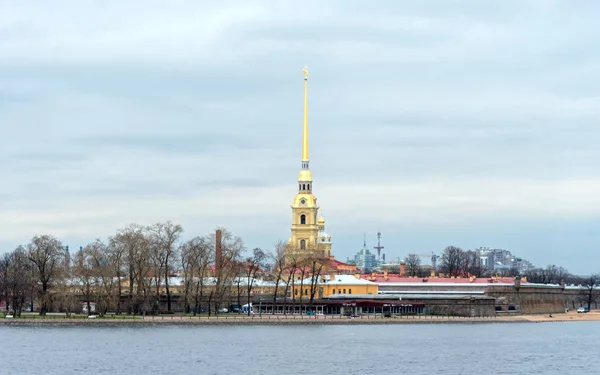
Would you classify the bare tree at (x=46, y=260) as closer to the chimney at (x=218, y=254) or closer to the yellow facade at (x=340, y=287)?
the chimney at (x=218, y=254)

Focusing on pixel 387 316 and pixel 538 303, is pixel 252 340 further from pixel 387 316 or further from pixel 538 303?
pixel 538 303

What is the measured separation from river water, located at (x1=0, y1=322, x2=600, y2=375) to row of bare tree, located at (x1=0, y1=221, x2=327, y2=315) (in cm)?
818

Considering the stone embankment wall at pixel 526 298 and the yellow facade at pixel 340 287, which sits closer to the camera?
the stone embankment wall at pixel 526 298

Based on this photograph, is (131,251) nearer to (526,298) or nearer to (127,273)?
(127,273)

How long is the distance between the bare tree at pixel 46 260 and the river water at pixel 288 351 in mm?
8153

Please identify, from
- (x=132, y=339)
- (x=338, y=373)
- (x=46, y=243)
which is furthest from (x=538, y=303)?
(x=338, y=373)

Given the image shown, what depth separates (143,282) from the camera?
117188 mm

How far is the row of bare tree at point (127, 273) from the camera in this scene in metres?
114

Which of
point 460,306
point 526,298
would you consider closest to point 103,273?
point 460,306

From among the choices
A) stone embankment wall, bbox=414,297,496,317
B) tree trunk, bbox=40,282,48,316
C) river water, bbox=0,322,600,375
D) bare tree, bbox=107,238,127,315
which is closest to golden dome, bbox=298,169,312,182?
stone embankment wall, bbox=414,297,496,317

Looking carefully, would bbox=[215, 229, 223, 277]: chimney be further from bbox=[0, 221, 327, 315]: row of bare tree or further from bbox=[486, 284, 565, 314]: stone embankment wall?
bbox=[486, 284, 565, 314]: stone embankment wall

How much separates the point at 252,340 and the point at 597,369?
1137 inches

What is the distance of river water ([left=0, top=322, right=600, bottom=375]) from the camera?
72.2 m

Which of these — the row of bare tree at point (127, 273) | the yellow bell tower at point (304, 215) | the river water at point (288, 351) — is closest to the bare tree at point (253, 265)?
the row of bare tree at point (127, 273)
